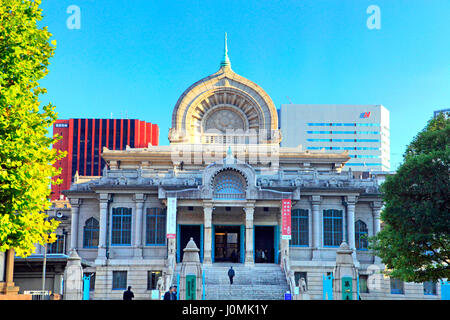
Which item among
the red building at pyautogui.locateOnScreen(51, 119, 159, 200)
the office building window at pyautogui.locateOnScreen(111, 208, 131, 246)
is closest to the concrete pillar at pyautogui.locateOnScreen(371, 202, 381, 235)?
the office building window at pyautogui.locateOnScreen(111, 208, 131, 246)

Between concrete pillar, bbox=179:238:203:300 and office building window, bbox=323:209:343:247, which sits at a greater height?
office building window, bbox=323:209:343:247

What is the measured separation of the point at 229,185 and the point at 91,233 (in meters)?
14.1

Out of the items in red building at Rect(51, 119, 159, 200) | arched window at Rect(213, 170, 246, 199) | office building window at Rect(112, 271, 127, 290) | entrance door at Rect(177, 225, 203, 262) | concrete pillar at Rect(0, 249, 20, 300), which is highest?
red building at Rect(51, 119, 159, 200)

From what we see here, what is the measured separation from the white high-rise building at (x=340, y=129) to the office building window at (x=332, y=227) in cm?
11044

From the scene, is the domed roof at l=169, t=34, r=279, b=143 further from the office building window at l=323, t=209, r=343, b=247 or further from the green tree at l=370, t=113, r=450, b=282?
the green tree at l=370, t=113, r=450, b=282

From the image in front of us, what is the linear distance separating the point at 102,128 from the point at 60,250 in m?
102

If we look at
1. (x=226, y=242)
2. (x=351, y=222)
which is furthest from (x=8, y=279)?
(x=351, y=222)

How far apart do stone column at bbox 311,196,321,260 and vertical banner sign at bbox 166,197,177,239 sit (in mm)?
12742

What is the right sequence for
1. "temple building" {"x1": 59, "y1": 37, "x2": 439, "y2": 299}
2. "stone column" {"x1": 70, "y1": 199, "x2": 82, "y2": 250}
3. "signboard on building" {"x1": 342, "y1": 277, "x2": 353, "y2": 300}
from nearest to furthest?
"signboard on building" {"x1": 342, "y1": 277, "x2": 353, "y2": 300}
"temple building" {"x1": 59, "y1": 37, "x2": 439, "y2": 299}
"stone column" {"x1": 70, "y1": 199, "x2": 82, "y2": 250}

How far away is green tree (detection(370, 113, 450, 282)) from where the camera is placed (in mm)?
24828

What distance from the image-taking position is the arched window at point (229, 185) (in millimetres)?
43281

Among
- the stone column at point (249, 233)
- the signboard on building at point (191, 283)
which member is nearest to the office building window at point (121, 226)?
the stone column at point (249, 233)

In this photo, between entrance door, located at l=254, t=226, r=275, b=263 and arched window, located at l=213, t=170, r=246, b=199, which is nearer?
arched window, located at l=213, t=170, r=246, b=199
